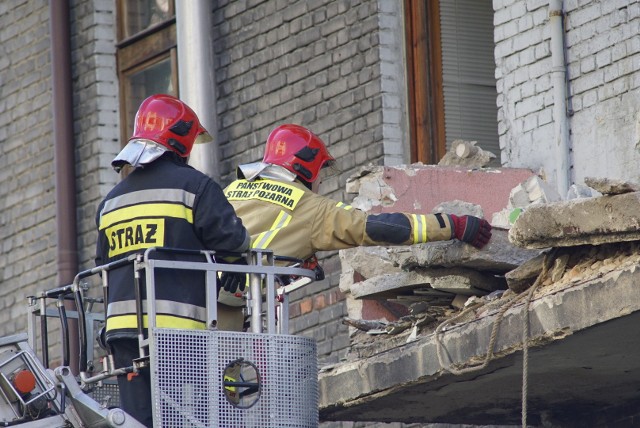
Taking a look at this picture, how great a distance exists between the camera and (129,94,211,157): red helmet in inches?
295

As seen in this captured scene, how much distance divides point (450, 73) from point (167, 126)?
3547 millimetres

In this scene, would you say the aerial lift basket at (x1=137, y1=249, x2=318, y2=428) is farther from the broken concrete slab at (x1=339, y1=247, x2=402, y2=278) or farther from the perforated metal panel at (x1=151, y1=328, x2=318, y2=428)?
the broken concrete slab at (x1=339, y1=247, x2=402, y2=278)

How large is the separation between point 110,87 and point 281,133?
200 inches

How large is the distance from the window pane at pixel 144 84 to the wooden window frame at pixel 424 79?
2.75 m

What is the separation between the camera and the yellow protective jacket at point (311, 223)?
773cm

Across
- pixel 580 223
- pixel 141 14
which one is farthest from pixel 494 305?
pixel 141 14

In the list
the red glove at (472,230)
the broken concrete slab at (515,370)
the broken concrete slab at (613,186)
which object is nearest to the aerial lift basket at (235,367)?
the broken concrete slab at (515,370)

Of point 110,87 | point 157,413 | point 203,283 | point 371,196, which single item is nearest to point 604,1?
point 371,196

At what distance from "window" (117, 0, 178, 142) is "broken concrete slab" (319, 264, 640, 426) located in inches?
186

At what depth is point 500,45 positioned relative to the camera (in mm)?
9523

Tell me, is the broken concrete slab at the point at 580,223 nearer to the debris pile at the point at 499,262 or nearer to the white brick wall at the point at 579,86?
the debris pile at the point at 499,262

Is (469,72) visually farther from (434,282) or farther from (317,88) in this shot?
(434,282)

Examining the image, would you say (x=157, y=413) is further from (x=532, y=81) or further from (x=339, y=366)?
(x=532, y=81)

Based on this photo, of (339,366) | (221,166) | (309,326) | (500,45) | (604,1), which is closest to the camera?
(339,366)
